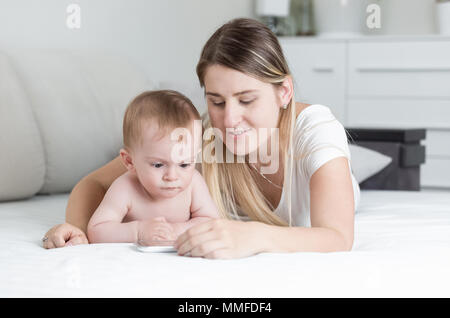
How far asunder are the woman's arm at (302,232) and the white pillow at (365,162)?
0.81m

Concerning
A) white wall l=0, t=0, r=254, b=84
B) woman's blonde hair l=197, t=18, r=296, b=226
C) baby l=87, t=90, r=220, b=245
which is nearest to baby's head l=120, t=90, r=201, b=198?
baby l=87, t=90, r=220, b=245

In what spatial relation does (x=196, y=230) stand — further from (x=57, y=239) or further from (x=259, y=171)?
(x=259, y=171)

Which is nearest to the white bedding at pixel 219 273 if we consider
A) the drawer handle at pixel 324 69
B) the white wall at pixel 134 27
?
the white wall at pixel 134 27

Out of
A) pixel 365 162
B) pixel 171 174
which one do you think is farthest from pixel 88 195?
pixel 365 162

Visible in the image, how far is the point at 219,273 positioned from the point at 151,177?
13.6 inches

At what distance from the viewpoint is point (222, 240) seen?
975 mm

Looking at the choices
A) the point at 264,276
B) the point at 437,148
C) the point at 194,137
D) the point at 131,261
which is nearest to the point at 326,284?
the point at 264,276

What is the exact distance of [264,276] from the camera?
887 mm

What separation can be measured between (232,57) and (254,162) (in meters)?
0.33

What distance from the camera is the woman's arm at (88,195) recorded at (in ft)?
4.25

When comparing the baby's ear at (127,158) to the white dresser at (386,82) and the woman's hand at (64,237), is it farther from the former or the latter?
the white dresser at (386,82)

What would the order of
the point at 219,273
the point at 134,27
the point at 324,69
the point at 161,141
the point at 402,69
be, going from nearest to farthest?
the point at 219,273 < the point at 161,141 < the point at 134,27 < the point at 402,69 < the point at 324,69

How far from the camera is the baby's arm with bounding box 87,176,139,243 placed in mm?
1172

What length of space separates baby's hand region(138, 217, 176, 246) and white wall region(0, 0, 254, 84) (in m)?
1.05
